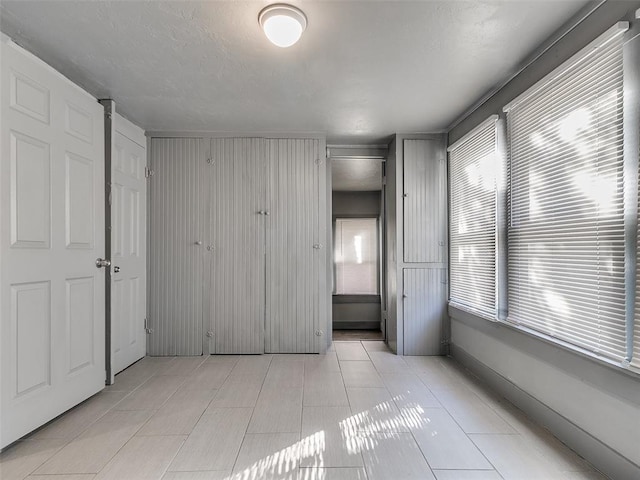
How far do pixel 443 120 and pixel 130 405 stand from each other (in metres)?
3.54

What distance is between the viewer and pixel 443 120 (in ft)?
11.8

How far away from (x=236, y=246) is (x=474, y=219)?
233cm

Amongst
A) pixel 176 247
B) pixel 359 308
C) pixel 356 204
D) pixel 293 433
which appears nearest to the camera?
pixel 293 433

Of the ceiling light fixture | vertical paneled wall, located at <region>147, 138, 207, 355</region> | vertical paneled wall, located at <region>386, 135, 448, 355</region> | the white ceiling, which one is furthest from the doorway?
the ceiling light fixture

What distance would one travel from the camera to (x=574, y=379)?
6.65ft

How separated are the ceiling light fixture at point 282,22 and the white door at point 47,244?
1.43 metres

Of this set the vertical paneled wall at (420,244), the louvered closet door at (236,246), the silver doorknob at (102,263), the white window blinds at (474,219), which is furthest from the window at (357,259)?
the silver doorknob at (102,263)

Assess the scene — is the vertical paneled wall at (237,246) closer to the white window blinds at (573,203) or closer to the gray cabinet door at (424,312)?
the gray cabinet door at (424,312)

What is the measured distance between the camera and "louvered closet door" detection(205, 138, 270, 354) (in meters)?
3.89

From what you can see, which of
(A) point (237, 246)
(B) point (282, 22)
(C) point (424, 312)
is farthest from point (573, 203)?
(A) point (237, 246)

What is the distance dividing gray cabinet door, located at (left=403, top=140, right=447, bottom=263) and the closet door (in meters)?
0.92

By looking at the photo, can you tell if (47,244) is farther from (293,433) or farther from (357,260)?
(357,260)

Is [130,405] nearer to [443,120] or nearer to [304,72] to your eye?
[304,72]

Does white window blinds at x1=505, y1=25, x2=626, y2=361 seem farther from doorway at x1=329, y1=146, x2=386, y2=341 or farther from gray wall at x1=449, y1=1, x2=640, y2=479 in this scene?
doorway at x1=329, y1=146, x2=386, y2=341
